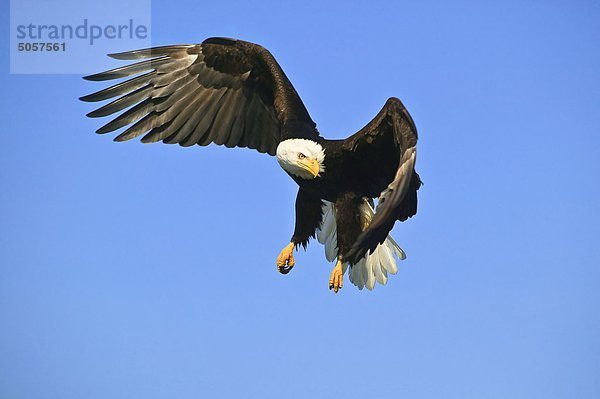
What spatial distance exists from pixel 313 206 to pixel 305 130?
0.66 meters

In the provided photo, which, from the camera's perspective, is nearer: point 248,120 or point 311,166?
point 311,166

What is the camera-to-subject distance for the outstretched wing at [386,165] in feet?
15.8

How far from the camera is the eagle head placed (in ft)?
20.2

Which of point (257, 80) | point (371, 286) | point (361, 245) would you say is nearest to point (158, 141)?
point (257, 80)

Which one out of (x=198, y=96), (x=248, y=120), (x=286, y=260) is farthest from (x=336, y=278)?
(x=198, y=96)

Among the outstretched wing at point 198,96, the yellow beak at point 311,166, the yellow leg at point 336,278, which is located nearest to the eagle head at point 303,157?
the yellow beak at point 311,166

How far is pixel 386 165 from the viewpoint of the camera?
6.17 metres

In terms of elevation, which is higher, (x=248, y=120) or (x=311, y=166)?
(x=248, y=120)

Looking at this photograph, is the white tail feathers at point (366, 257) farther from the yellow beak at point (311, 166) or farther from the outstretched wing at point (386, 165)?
the yellow beak at point (311, 166)

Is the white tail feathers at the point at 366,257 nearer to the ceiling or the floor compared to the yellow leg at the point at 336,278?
nearer to the ceiling

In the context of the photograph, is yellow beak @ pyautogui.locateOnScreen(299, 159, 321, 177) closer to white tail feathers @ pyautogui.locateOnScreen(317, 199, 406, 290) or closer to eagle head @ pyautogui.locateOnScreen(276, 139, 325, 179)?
eagle head @ pyautogui.locateOnScreen(276, 139, 325, 179)

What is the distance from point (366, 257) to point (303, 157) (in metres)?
1.59

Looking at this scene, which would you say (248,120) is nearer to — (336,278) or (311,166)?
(311,166)

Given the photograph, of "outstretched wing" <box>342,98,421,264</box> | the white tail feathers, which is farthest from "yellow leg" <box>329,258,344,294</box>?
the white tail feathers
